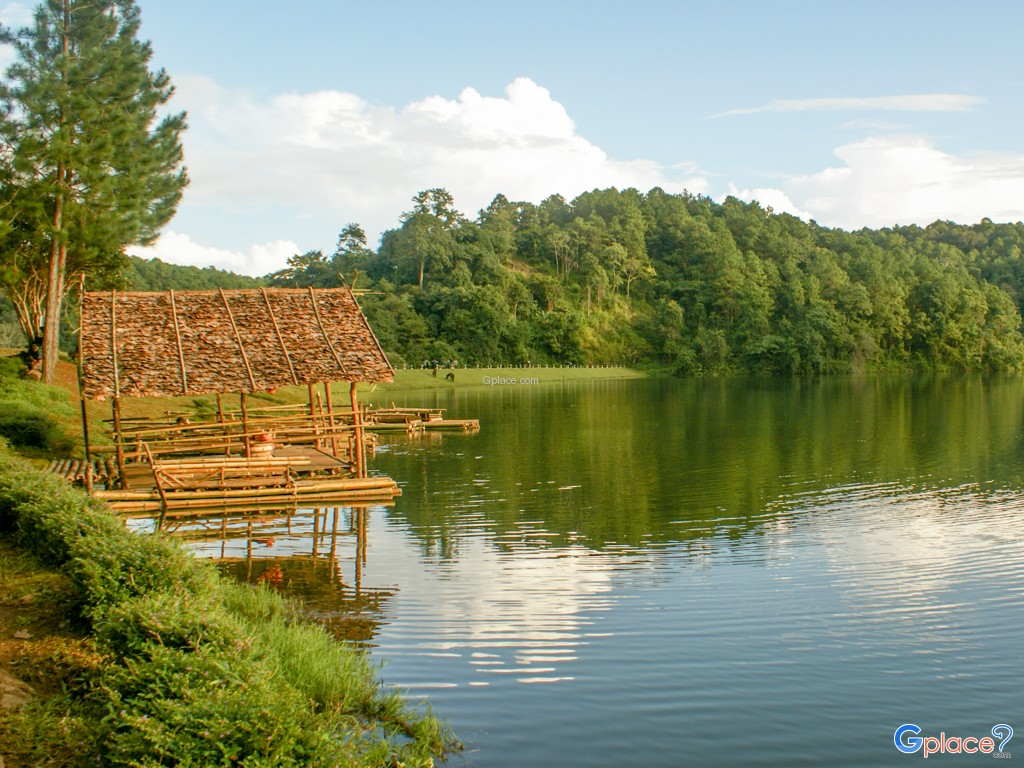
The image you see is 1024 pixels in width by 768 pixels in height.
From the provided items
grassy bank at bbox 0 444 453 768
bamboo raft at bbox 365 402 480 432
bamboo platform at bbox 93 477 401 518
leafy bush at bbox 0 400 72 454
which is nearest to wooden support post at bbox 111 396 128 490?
bamboo platform at bbox 93 477 401 518

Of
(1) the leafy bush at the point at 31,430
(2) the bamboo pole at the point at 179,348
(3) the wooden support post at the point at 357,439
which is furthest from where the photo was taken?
(1) the leafy bush at the point at 31,430

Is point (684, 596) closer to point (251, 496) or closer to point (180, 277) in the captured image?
point (251, 496)

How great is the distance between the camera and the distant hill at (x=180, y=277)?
3772 inches

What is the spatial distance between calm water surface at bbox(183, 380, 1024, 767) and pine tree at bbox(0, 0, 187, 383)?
16079mm

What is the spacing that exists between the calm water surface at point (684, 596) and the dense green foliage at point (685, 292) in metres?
64.7

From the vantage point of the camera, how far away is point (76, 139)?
3319 cm

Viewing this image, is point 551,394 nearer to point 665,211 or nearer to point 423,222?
point 423,222

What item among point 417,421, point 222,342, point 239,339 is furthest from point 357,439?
point 417,421

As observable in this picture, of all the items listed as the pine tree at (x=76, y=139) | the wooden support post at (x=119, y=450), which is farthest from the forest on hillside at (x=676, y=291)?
the wooden support post at (x=119, y=450)

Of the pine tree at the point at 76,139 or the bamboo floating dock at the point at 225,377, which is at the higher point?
the pine tree at the point at 76,139

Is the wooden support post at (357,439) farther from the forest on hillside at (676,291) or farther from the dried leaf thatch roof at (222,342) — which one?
the forest on hillside at (676,291)

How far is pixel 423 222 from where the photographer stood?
119 meters

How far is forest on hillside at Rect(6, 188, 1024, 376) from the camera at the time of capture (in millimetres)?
96625

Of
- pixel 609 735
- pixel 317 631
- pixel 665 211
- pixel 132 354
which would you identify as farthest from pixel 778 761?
pixel 665 211
